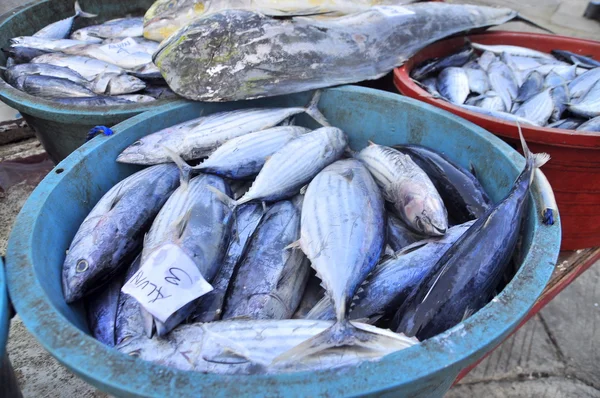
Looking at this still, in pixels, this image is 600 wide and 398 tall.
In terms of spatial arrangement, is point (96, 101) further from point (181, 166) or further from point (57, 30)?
point (57, 30)

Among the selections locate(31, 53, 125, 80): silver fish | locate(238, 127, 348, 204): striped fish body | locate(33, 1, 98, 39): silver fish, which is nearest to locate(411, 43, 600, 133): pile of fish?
locate(238, 127, 348, 204): striped fish body

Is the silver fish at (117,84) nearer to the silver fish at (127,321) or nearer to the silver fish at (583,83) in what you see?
the silver fish at (127,321)

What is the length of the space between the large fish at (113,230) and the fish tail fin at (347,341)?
0.66 meters

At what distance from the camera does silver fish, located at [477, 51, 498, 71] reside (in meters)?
2.82

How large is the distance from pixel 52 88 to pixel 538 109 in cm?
248

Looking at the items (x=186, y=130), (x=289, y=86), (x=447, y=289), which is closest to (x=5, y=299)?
(x=186, y=130)

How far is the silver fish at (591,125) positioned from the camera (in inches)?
80.0

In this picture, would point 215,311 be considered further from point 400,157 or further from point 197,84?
point 197,84

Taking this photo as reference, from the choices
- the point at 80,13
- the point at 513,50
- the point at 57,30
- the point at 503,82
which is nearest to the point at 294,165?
the point at 503,82

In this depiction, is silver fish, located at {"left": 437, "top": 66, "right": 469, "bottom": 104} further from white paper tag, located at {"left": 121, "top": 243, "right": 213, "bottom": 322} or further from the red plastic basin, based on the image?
white paper tag, located at {"left": 121, "top": 243, "right": 213, "bottom": 322}

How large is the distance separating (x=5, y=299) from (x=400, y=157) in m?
1.33

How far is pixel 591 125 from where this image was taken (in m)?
2.06

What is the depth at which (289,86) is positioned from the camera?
83.0 inches

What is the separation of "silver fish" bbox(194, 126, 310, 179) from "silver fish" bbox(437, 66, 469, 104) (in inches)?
44.3
